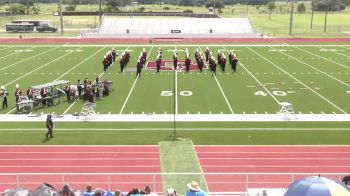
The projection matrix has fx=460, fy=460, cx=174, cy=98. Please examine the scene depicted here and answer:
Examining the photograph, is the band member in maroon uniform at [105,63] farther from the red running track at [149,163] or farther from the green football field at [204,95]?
the red running track at [149,163]

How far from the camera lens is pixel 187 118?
18.4 m

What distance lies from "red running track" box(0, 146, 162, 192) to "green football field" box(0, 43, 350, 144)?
33.8 inches

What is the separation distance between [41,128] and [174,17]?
5623 cm

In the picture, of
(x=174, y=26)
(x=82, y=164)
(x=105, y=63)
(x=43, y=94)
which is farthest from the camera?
(x=174, y=26)

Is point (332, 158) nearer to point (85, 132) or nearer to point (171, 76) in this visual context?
point (85, 132)

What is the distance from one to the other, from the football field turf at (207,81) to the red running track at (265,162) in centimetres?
401

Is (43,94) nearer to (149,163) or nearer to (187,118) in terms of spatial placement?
(187,118)

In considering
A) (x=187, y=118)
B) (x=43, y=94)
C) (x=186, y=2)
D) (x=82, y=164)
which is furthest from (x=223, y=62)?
(x=186, y=2)

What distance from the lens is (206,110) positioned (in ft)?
64.6

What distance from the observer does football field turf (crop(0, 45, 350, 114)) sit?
20.3 metres

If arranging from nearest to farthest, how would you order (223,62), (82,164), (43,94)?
(82,164)
(43,94)
(223,62)

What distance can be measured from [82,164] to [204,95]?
10271 mm

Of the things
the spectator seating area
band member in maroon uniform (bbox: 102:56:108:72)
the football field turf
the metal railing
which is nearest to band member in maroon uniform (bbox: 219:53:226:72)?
the football field turf

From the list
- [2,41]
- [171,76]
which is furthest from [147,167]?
[2,41]
